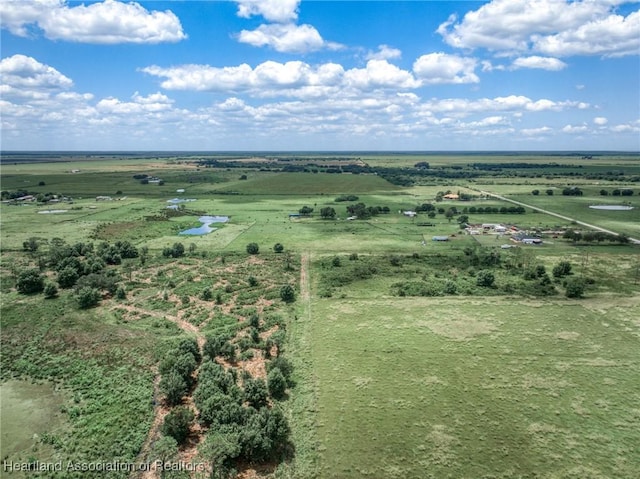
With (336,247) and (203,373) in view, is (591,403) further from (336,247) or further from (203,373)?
(336,247)

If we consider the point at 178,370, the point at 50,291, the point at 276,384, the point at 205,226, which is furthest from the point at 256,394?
the point at 205,226

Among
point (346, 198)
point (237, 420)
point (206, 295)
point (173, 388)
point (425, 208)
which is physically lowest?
point (237, 420)

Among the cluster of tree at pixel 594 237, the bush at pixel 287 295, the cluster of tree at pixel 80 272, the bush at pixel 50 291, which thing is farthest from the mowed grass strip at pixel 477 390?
the cluster of tree at pixel 594 237

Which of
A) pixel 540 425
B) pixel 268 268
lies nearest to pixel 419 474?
pixel 540 425

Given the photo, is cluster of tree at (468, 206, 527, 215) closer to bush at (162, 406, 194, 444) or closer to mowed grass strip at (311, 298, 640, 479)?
mowed grass strip at (311, 298, 640, 479)

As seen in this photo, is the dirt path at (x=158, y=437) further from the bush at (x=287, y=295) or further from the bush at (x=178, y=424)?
the bush at (x=287, y=295)

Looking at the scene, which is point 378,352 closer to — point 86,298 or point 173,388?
point 173,388
